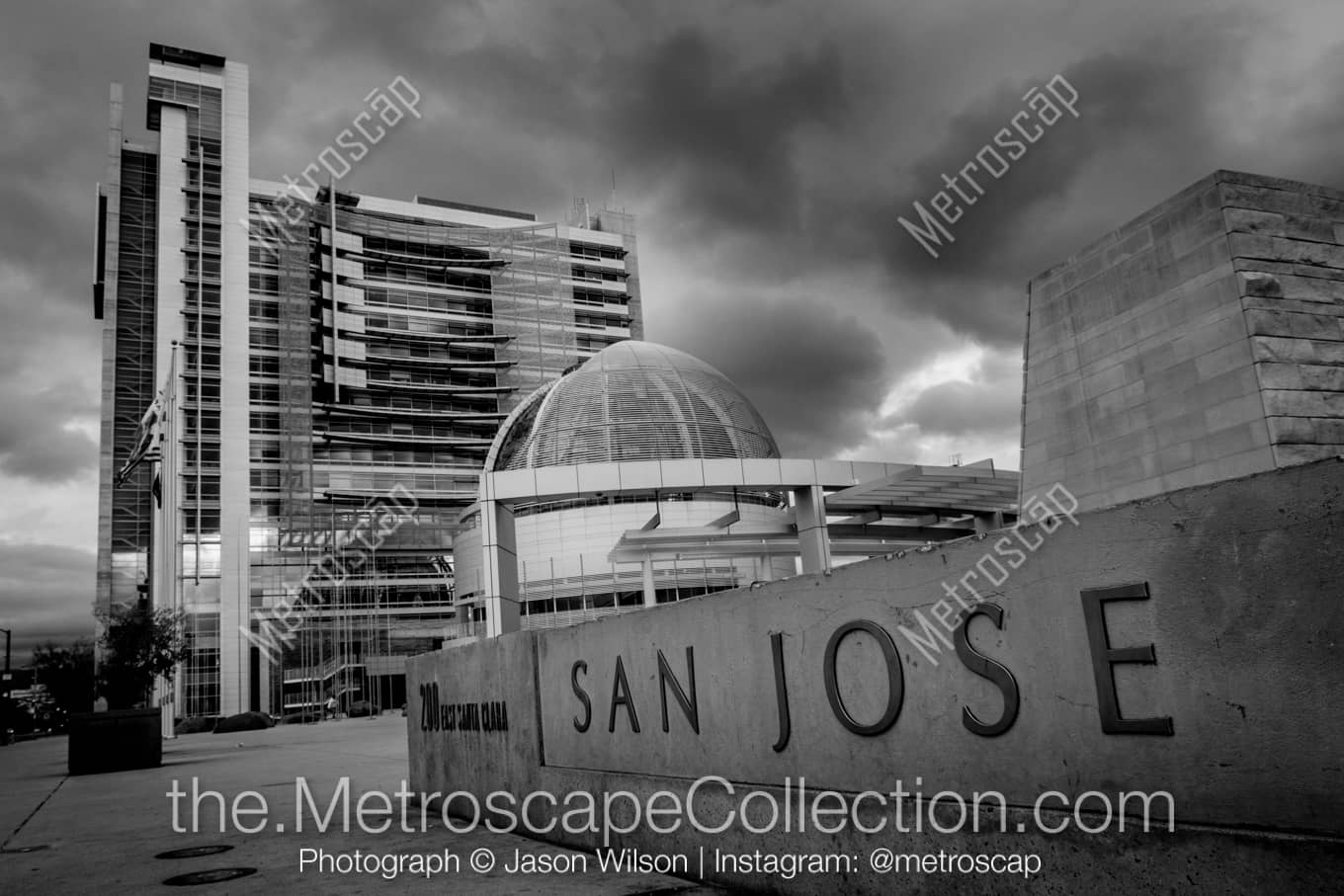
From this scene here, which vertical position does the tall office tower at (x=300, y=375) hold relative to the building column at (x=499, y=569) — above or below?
above

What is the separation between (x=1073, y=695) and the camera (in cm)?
332

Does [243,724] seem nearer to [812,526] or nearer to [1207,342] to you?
[812,526]

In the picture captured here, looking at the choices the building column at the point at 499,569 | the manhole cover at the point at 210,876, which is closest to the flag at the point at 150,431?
the building column at the point at 499,569

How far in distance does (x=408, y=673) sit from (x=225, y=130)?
6993 centimetres

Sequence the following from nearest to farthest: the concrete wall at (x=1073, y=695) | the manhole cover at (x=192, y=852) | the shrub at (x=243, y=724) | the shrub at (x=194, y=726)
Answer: the concrete wall at (x=1073, y=695)
the manhole cover at (x=192, y=852)
the shrub at (x=243, y=724)
the shrub at (x=194, y=726)

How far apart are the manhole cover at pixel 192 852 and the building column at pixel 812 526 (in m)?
20.0

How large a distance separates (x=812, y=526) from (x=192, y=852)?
20.4 meters

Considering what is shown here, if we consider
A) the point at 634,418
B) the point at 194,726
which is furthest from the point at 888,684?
the point at 194,726

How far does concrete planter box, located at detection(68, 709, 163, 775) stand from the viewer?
17.4 meters

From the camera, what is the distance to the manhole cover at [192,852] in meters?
6.88

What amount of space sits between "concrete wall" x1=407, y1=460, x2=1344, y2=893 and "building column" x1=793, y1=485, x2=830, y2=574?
2060cm

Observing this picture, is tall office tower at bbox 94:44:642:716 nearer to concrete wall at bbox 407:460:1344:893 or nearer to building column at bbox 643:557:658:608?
building column at bbox 643:557:658:608

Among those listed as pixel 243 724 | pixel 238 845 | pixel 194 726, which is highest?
pixel 238 845

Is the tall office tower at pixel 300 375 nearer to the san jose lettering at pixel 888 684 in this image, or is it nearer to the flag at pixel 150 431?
the flag at pixel 150 431
